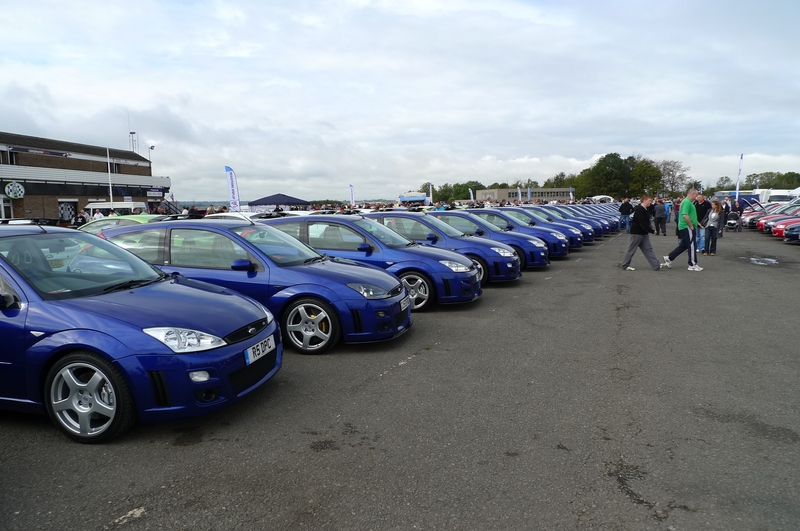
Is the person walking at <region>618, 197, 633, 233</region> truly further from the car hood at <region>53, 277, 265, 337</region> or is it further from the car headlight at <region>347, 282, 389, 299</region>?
the car hood at <region>53, 277, 265, 337</region>

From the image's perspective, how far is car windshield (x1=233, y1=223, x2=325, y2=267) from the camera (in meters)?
6.30

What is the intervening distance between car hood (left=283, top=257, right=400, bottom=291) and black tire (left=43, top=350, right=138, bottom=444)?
8.11 ft

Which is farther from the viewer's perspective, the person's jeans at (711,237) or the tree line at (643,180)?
the tree line at (643,180)

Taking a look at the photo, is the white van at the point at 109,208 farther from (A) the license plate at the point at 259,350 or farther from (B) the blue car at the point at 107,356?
(A) the license plate at the point at 259,350

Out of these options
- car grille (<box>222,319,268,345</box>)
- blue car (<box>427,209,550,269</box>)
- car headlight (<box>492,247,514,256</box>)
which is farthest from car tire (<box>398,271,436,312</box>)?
blue car (<box>427,209,550,269</box>)

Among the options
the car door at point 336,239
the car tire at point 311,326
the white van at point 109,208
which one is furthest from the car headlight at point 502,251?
the white van at point 109,208

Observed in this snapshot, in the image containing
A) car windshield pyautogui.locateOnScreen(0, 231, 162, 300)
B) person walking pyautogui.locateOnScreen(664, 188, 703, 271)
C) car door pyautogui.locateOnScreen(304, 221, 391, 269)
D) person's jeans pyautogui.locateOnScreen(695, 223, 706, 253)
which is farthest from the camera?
person's jeans pyautogui.locateOnScreen(695, 223, 706, 253)

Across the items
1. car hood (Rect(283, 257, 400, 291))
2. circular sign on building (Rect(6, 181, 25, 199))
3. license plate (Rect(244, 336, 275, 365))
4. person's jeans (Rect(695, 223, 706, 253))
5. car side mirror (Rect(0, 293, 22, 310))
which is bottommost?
person's jeans (Rect(695, 223, 706, 253))

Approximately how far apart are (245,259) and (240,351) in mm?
2291

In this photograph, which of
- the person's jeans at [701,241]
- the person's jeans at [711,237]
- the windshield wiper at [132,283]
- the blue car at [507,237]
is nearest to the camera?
the windshield wiper at [132,283]

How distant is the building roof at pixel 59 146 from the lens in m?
57.2

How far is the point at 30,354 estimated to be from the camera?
12.2ft

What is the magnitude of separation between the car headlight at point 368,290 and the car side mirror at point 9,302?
2962 mm

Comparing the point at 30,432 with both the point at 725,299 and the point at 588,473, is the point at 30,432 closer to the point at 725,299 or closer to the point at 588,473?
the point at 588,473
